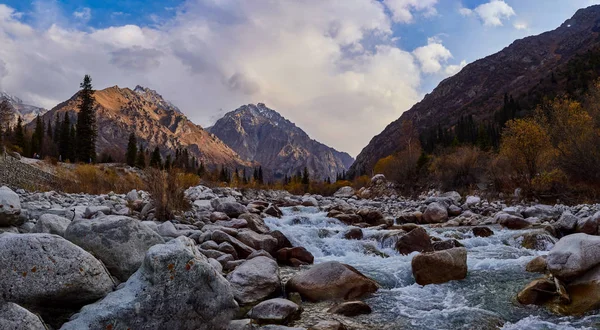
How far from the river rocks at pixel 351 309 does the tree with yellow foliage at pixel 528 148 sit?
19.7 meters

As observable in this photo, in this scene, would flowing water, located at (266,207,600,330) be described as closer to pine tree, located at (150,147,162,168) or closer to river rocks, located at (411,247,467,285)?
river rocks, located at (411,247,467,285)

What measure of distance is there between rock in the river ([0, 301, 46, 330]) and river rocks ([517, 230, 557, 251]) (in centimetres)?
1211

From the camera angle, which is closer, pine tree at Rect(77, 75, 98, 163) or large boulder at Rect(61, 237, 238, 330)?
large boulder at Rect(61, 237, 238, 330)

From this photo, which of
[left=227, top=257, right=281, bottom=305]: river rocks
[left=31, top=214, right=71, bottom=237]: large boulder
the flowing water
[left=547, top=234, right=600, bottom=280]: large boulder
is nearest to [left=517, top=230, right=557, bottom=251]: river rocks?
the flowing water

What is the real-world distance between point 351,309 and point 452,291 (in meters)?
2.43

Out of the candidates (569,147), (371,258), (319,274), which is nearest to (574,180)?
(569,147)

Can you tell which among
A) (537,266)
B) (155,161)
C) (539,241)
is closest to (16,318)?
(537,266)

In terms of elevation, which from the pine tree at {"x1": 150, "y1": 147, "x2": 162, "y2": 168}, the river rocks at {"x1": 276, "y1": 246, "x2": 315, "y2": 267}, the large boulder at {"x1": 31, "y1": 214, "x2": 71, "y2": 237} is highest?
the pine tree at {"x1": 150, "y1": 147, "x2": 162, "y2": 168}

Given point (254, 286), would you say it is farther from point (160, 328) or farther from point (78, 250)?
point (78, 250)

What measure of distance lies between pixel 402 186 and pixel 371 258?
97.0 feet

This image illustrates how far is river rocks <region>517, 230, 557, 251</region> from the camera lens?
437 inches

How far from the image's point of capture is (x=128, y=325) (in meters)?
4.11

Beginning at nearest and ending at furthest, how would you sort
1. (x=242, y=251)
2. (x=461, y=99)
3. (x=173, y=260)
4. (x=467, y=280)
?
(x=173, y=260), (x=467, y=280), (x=242, y=251), (x=461, y=99)

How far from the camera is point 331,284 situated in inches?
280
